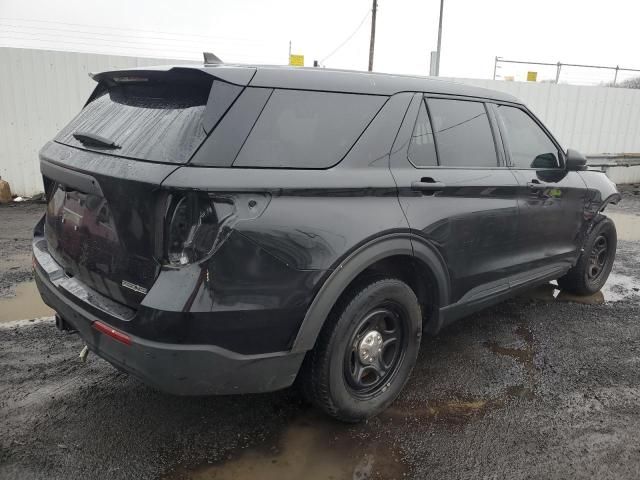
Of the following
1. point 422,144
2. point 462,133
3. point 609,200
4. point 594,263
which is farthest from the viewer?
point 594,263

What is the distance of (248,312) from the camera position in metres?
2.12

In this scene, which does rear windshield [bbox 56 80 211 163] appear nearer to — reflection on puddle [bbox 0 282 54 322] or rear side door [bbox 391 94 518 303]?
rear side door [bbox 391 94 518 303]

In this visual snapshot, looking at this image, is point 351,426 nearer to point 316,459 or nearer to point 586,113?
point 316,459

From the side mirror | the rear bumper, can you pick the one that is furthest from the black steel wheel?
the side mirror

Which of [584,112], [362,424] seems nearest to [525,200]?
[362,424]

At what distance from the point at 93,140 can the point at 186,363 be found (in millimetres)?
1175

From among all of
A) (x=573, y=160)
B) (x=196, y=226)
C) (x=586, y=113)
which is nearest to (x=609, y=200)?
(x=573, y=160)

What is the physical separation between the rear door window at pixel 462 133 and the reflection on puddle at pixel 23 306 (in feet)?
10.8

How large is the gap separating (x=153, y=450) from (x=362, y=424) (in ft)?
3.53

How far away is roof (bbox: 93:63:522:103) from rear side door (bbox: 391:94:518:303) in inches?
4.5

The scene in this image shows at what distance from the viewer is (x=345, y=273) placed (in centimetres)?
236

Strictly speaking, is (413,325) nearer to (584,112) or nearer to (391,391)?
(391,391)

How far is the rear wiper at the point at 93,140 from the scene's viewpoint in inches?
92.4

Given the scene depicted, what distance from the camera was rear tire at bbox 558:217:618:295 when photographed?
4648 mm
